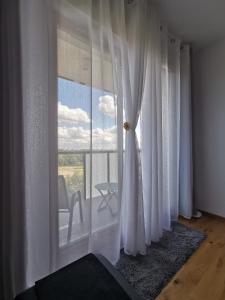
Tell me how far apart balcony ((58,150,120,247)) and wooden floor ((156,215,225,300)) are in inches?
25.5

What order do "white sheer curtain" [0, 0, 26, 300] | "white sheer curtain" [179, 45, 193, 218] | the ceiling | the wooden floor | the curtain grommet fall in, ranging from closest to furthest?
"white sheer curtain" [0, 0, 26, 300] → the wooden floor → the curtain grommet → the ceiling → "white sheer curtain" [179, 45, 193, 218]

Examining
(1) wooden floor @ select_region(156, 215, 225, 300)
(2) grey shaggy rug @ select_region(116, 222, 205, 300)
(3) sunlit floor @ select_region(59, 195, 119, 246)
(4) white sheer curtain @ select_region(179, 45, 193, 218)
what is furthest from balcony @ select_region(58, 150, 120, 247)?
(4) white sheer curtain @ select_region(179, 45, 193, 218)

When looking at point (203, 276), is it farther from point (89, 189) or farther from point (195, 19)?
point (195, 19)

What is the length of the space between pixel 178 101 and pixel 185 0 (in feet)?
3.49

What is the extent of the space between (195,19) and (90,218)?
2.37 m

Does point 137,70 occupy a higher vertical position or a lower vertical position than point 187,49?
lower

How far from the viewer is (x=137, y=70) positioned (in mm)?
1754

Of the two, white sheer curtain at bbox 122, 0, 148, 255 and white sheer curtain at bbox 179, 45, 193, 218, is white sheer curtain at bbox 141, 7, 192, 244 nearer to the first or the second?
white sheer curtain at bbox 179, 45, 193, 218

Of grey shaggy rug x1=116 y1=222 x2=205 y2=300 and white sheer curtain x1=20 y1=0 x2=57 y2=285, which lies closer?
white sheer curtain x1=20 y1=0 x2=57 y2=285

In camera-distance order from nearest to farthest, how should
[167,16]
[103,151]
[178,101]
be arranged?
[103,151], [167,16], [178,101]

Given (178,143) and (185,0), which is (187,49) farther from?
(178,143)

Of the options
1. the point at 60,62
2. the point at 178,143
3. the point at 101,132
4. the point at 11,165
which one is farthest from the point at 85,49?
the point at 178,143

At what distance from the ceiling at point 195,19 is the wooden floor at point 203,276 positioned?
7.99 feet

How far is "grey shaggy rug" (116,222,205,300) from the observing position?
144 centimetres
